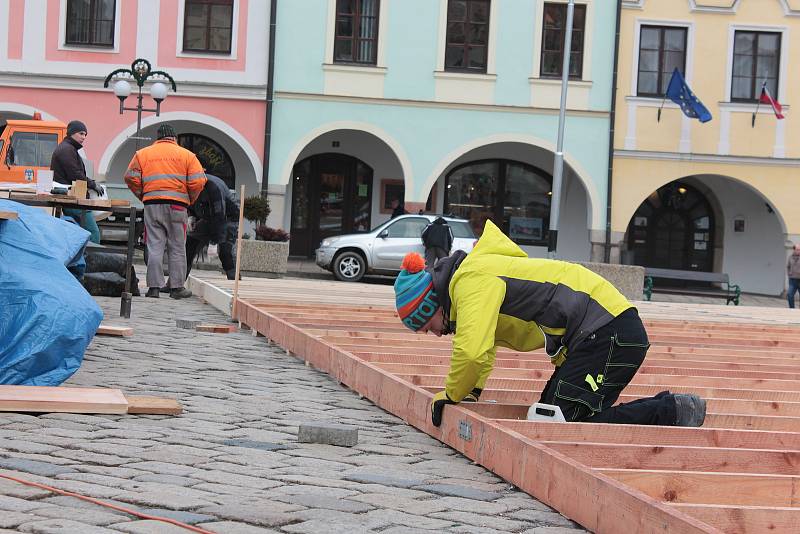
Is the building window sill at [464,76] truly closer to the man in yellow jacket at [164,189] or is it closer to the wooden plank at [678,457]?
the man in yellow jacket at [164,189]

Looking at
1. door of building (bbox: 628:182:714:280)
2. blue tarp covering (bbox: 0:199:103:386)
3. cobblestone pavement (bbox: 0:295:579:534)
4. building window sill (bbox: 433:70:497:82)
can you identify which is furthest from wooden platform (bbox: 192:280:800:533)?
door of building (bbox: 628:182:714:280)

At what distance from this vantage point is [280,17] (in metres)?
25.9

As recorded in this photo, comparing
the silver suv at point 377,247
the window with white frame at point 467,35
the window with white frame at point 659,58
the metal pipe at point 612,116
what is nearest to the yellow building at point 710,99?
the window with white frame at point 659,58

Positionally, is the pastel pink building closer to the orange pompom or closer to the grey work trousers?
the grey work trousers

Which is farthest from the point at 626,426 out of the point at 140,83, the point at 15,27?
the point at 15,27

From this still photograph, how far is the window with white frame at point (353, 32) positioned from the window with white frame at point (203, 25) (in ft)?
7.38

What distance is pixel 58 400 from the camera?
18.5ft

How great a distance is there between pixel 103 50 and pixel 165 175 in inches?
564

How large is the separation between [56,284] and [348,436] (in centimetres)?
207

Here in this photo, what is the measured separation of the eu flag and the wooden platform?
14204 millimetres

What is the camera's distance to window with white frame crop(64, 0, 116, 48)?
25734 mm

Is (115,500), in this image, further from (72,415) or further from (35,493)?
(72,415)

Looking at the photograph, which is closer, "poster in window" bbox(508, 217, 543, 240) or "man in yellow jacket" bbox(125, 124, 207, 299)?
"man in yellow jacket" bbox(125, 124, 207, 299)

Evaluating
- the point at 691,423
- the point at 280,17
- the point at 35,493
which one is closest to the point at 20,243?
the point at 35,493
